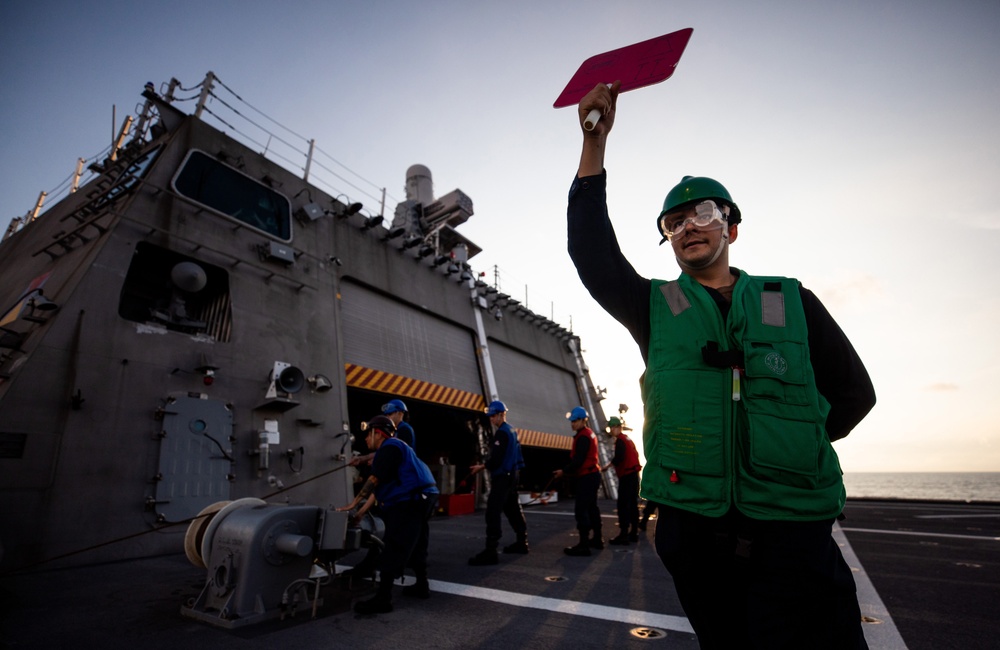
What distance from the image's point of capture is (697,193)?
1730mm

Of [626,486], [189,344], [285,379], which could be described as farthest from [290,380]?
[626,486]

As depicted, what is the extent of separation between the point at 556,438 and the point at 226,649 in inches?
559

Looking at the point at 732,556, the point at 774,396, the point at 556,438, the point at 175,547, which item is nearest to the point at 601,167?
the point at 774,396

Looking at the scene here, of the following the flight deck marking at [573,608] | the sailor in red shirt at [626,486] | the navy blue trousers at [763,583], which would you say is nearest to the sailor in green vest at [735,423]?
the navy blue trousers at [763,583]

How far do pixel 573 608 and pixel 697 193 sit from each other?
346cm

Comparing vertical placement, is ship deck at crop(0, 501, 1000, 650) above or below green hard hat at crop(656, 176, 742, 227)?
below

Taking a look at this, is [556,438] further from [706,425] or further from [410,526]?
[706,425]

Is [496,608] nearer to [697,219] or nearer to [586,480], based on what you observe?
[586,480]

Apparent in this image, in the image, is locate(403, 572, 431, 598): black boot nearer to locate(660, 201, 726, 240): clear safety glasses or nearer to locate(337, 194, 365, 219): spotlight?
locate(660, 201, 726, 240): clear safety glasses

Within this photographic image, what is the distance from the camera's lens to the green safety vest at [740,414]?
1.29 meters

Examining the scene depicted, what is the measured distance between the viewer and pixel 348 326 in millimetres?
10000

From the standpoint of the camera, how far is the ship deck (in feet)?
10.2

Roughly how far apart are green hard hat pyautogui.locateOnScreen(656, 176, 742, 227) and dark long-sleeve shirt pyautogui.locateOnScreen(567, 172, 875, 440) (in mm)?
280

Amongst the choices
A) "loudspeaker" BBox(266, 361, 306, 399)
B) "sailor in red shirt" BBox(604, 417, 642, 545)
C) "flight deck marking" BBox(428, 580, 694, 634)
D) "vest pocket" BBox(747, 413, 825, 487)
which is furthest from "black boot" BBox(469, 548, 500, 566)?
"vest pocket" BBox(747, 413, 825, 487)
